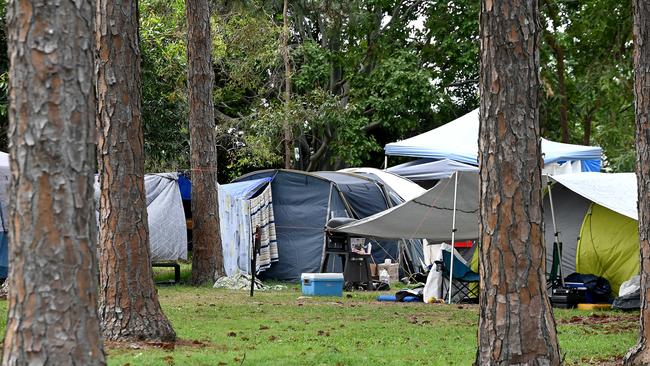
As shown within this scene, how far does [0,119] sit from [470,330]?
13.4 m

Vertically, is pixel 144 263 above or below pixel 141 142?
below

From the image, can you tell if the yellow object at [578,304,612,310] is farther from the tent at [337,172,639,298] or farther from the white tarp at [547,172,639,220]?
the white tarp at [547,172,639,220]

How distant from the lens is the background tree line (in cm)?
2353

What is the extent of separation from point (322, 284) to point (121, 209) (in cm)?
666

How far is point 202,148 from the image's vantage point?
16.8 m

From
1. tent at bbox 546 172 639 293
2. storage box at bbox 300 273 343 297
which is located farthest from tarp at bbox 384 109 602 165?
storage box at bbox 300 273 343 297

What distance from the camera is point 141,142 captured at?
9.16 m

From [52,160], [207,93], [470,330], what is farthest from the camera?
[207,93]

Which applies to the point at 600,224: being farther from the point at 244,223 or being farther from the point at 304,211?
the point at 244,223

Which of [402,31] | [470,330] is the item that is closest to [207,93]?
[470,330]

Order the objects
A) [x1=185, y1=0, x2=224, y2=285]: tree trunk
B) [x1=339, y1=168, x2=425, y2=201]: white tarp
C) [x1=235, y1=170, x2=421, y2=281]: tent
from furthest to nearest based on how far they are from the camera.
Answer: [x1=339, y1=168, x2=425, y2=201]: white tarp → [x1=235, y1=170, x2=421, y2=281]: tent → [x1=185, y1=0, x2=224, y2=285]: tree trunk

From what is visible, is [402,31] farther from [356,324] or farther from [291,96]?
[356,324]

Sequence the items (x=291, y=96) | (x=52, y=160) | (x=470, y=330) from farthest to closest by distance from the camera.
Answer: (x=291, y=96) < (x=470, y=330) < (x=52, y=160)

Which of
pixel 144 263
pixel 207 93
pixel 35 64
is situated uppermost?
pixel 207 93
